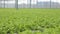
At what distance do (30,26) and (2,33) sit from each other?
90cm

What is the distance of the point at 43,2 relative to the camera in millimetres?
28031

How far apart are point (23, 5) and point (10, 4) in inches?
87.1

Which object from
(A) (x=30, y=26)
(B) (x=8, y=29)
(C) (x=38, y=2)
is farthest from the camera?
(C) (x=38, y=2)

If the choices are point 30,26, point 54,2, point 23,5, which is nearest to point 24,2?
point 23,5


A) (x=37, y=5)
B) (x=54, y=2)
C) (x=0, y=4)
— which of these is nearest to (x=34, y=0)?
(x=37, y=5)

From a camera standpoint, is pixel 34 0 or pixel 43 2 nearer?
pixel 34 0

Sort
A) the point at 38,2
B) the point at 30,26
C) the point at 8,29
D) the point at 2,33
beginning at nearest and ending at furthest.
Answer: the point at 2,33
the point at 8,29
the point at 30,26
the point at 38,2

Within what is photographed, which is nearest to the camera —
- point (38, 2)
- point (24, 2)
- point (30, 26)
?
point (30, 26)

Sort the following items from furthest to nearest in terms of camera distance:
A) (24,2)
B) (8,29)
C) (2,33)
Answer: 1. (24,2)
2. (8,29)
3. (2,33)

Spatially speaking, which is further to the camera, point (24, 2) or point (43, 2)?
point (43, 2)

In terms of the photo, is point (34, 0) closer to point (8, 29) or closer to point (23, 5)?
point (23, 5)

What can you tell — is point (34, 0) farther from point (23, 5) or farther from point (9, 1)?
point (9, 1)

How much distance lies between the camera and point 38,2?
28000 mm

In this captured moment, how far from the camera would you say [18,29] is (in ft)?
9.69
